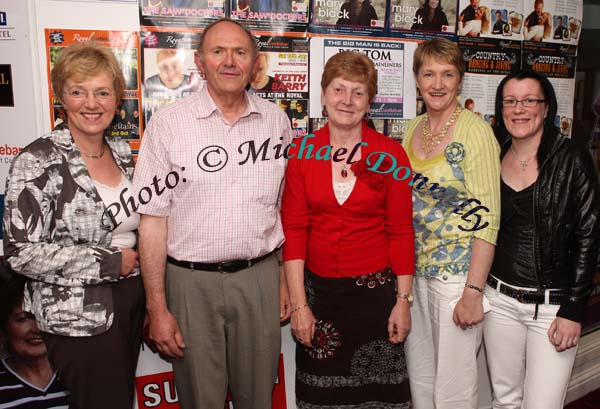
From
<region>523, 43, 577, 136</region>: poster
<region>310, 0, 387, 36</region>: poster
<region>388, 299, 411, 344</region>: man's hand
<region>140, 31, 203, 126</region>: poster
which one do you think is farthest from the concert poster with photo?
<region>388, 299, 411, 344</region>: man's hand

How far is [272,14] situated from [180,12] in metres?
0.42

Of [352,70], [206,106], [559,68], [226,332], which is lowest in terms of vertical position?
[226,332]

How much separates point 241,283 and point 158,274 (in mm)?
309

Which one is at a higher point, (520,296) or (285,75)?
(285,75)

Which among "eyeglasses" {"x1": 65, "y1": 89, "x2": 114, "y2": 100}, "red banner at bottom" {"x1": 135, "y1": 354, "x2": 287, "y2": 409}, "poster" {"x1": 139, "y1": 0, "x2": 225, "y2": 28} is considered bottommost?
"red banner at bottom" {"x1": 135, "y1": 354, "x2": 287, "y2": 409}

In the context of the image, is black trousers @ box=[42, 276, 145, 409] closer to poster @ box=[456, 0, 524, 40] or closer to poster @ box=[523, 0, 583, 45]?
poster @ box=[456, 0, 524, 40]

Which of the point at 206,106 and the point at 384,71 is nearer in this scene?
the point at 206,106

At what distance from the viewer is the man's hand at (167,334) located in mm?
1807

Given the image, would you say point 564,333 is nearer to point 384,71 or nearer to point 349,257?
point 349,257

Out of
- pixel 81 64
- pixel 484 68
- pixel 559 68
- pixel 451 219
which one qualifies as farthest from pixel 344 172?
pixel 559 68

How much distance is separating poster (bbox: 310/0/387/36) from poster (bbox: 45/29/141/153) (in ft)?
2.77

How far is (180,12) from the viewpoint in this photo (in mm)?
2119

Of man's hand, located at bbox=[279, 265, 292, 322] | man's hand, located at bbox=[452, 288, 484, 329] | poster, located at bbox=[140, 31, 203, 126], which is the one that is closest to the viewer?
man's hand, located at bbox=[452, 288, 484, 329]

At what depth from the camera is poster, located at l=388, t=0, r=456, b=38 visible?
2.43 meters
